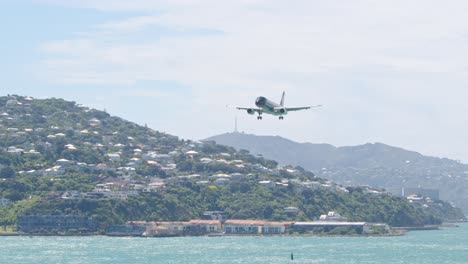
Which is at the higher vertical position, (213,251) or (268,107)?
(268,107)

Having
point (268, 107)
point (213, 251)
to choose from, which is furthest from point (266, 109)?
point (213, 251)

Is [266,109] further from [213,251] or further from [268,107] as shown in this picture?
[213,251]

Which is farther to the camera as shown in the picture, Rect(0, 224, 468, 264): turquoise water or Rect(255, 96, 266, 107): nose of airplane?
Rect(0, 224, 468, 264): turquoise water

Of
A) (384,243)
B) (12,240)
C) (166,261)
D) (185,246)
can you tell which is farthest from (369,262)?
(12,240)

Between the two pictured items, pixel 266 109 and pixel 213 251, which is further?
pixel 213 251

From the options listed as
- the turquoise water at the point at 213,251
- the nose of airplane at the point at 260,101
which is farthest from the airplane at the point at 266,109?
the turquoise water at the point at 213,251

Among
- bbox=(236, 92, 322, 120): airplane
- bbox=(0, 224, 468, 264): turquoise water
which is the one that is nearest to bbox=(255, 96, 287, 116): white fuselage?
bbox=(236, 92, 322, 120): airplane

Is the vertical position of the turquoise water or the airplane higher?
the airplane

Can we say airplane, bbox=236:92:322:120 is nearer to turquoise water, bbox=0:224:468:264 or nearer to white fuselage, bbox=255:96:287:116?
white fuselage, bbox=255:96:287:116

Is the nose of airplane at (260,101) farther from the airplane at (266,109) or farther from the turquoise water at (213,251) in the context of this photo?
the turquoise water at (213,251)

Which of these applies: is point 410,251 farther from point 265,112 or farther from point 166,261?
point 265,112
